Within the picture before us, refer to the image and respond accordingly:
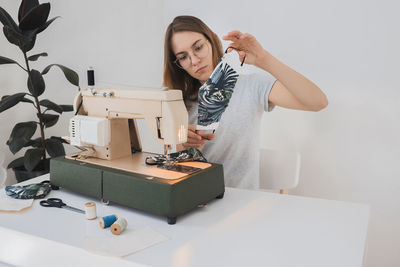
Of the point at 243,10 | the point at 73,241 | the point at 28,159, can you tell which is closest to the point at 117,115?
the point at 73,241

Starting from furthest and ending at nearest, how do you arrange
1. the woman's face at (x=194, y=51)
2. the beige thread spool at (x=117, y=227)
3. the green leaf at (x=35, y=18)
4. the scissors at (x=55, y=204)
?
the green leaf at (x=35, y=18) < the woman's face at (x=194, y=51) < the scissors at (x=55, y=204) < the beige thread spool at (x=117, y=227)

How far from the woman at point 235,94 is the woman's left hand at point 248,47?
0.23 ft

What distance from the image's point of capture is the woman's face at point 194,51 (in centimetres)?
168

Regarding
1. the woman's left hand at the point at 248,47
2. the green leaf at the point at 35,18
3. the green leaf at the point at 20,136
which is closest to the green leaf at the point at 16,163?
the green leaf at the point at 20,136

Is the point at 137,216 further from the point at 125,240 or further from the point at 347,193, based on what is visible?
the point at 347,193

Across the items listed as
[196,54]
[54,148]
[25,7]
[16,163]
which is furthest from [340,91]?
[16,163]

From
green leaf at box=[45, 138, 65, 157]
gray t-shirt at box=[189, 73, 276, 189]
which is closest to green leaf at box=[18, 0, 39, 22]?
green leaf at box=[45, 138, 65, 157]

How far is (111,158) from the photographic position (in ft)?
4.54

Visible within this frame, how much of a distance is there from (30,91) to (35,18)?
0.44 m

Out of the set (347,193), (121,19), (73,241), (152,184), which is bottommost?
(347,193)

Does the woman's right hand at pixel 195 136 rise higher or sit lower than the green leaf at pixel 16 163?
higher

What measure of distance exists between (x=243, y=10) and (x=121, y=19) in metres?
1.01

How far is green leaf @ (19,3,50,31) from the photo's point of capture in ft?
6.52

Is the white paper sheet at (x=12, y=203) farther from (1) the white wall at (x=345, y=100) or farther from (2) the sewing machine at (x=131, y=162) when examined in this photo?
(1) the white wall at (x=345, y=100)
